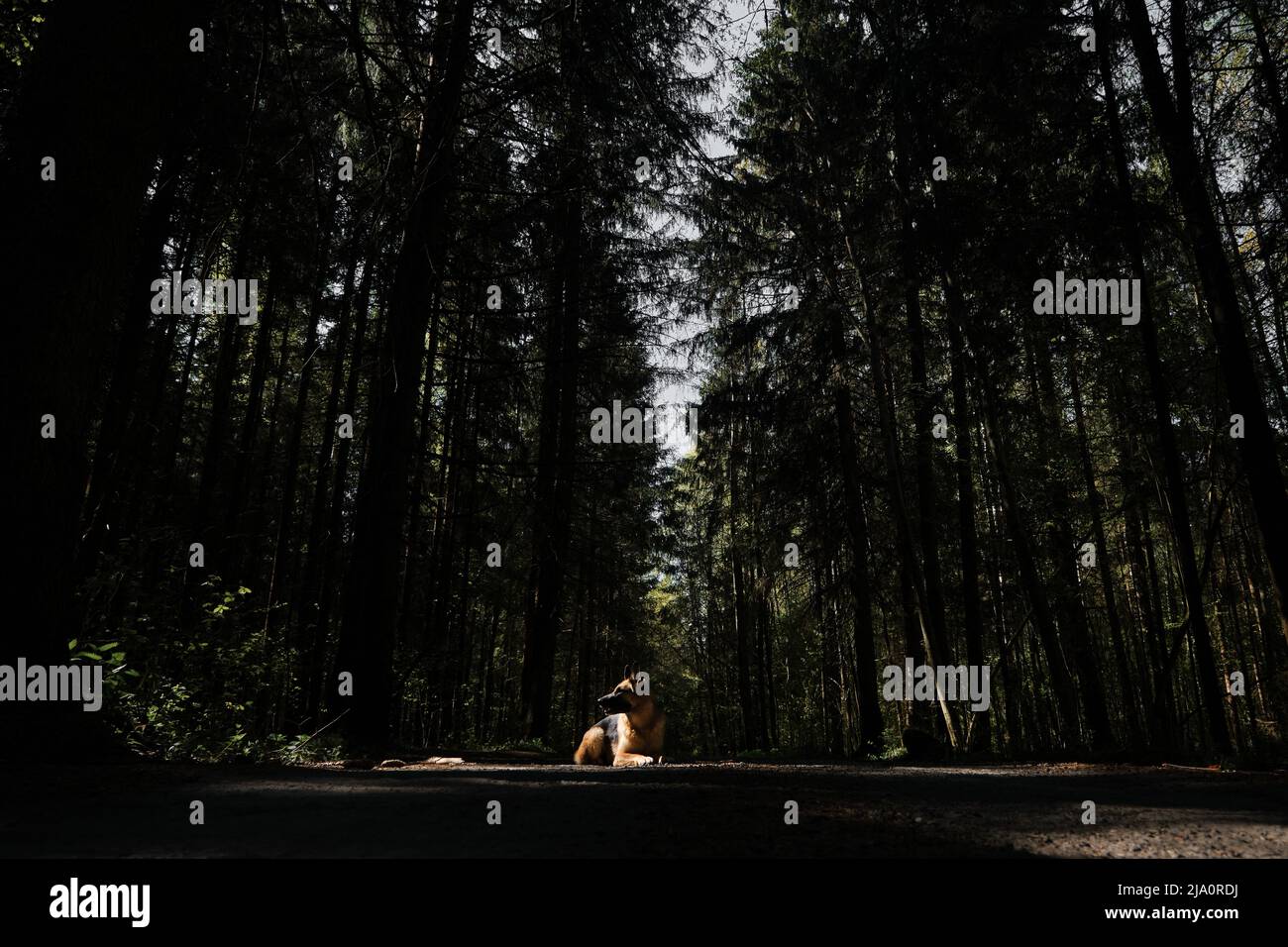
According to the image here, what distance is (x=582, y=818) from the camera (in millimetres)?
2764

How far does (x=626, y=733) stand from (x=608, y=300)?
1078 cm

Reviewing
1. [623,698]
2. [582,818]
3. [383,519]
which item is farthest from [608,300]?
[582,818]

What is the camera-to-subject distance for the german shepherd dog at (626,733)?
26.3 ft

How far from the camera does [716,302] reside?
18.0 m

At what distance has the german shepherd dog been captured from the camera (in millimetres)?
8008

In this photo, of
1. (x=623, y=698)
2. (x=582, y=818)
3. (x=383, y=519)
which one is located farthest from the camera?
(x=383, y=519)

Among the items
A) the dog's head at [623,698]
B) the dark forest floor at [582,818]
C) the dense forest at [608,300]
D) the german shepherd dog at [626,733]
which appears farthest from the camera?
the german shepherd dog at [626,733]

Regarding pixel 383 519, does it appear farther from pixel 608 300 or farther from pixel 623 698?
pixel 608 300

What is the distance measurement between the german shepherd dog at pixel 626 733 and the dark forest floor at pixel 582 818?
13.0 feet

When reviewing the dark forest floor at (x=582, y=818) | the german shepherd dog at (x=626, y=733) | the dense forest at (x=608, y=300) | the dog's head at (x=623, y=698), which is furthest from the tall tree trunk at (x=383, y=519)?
the dark forest floor at (x=582, y=818)

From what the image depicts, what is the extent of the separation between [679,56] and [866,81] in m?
5.57

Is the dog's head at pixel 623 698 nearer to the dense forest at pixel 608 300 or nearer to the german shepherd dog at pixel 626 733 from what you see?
the german shepherd dog at pixel 626 733

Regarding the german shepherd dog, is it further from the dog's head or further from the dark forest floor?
the dark forest floor

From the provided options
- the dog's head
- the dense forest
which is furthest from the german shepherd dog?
the dense forest
